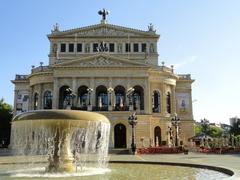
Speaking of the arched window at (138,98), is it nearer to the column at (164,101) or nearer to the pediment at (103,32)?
the column at (164,101)

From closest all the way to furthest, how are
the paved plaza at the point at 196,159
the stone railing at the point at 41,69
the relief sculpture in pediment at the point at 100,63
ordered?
1. the paved plaza at the point at 196,159
2. the relief sculpture in pediment at the point at 100,63
3. the stone railing at the point at 41,69

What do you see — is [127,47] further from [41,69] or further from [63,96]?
[41,69]

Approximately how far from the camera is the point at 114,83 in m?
53.1

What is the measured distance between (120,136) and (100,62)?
11452 mm

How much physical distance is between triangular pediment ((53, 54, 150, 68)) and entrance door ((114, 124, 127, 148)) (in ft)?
30.5

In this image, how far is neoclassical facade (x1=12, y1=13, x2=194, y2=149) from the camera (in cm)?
5109

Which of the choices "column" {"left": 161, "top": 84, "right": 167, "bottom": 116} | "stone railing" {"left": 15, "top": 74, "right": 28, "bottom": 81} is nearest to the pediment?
"stone railing" {"left": 15, "top": 74, "right": 28, "bottom": 81}

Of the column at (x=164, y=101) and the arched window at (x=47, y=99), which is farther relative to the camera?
the column at (x=164, y=101)

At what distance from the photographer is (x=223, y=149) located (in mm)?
40875

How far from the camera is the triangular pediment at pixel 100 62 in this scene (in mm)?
52469

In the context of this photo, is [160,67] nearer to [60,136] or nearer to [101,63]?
[101,63]

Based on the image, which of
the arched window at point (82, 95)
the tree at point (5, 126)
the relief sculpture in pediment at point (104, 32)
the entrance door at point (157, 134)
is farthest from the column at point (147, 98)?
the tree at point (5, 126)

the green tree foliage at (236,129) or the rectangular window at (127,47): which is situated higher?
the rectangular window at (127,47)

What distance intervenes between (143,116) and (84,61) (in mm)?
12164
